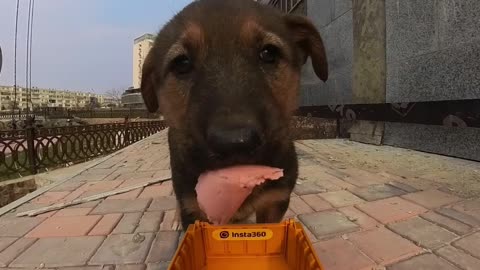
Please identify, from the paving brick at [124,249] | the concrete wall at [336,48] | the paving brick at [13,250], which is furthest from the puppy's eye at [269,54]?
the concrete wall at [336,48]

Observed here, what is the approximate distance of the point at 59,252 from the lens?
9.36 feet

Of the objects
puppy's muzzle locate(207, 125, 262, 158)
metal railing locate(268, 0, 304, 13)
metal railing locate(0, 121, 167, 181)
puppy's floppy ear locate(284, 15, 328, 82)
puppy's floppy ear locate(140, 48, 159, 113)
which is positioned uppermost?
metal railing locate(268, 0, 304, 13)

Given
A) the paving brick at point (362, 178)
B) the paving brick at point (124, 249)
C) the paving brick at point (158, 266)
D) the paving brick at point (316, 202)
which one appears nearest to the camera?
the paving brick at point (158, 266)

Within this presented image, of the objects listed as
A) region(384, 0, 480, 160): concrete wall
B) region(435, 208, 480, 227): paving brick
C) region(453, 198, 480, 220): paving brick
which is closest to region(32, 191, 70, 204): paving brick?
region(435, 208, 480, 227): paving brick

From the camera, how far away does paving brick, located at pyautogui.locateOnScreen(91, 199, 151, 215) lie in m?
3.85

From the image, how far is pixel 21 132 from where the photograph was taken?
34.8 feet

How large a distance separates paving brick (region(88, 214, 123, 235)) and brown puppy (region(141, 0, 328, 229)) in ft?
2.83

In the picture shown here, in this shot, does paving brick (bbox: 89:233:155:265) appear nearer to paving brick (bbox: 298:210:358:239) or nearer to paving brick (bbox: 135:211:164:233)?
paving brick (bbox: 135:211:164:233)

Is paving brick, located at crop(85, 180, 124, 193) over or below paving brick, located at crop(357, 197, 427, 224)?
below

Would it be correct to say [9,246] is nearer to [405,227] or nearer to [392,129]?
[405,227]

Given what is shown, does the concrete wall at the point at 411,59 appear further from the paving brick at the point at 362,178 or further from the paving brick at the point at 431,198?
the paving brick at the point at 431,198

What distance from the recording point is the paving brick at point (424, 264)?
7.96ft

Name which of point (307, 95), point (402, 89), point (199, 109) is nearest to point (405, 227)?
point (199, 109)

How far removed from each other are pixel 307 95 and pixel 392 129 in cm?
456
